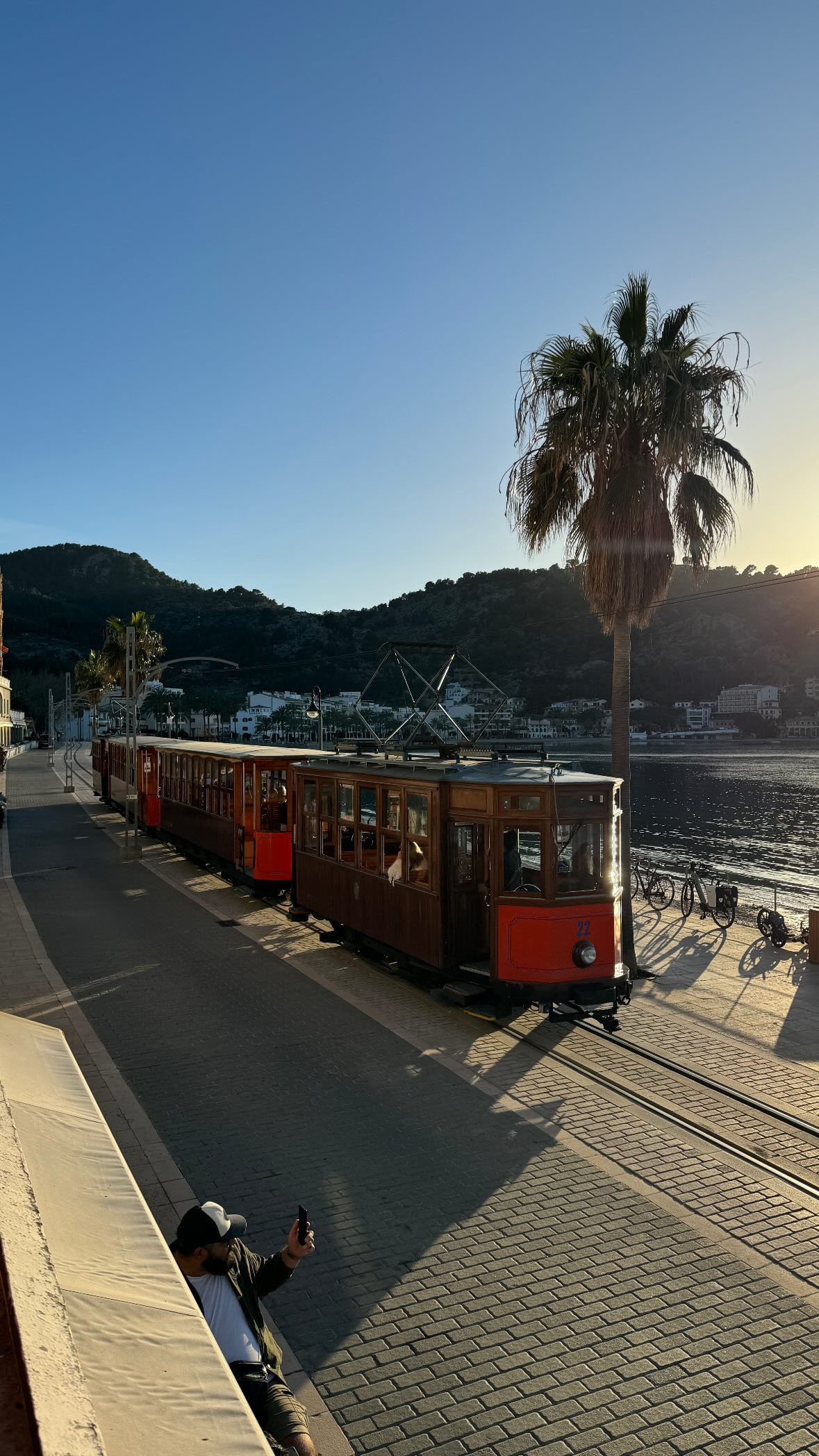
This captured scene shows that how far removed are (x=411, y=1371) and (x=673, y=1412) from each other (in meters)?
1.33

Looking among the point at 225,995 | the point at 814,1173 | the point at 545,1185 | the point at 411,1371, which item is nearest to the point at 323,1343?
the point at 411,1371

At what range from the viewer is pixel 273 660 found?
166250 millimetres

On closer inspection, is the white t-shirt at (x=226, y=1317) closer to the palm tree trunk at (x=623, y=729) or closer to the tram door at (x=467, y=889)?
the tram door at (x=467, y=889)

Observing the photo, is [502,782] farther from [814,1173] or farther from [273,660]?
[273,660]

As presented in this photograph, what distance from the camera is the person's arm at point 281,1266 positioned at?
422cm

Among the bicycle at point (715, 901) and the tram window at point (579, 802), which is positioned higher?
the tram window at point (579, 802)

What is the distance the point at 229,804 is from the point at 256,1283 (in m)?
15.9

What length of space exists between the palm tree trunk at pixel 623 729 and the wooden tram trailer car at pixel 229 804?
5.82m

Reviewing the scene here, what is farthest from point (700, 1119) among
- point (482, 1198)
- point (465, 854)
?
point (465, 854)

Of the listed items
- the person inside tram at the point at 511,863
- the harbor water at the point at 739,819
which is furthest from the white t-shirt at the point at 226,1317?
the harbor water at the point at 739,819

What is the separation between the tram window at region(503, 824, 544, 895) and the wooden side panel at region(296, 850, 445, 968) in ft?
3.74

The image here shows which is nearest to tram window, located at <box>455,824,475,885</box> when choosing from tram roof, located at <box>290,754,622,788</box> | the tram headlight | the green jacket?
tram roof, located at <box>290,754,622,788</box>

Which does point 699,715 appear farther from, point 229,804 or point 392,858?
point 392,858

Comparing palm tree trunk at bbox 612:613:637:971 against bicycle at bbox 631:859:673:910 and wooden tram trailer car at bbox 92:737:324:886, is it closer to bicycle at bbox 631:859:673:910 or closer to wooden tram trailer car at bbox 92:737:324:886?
wooden tram trailer car at bbox 92:737:324:886
